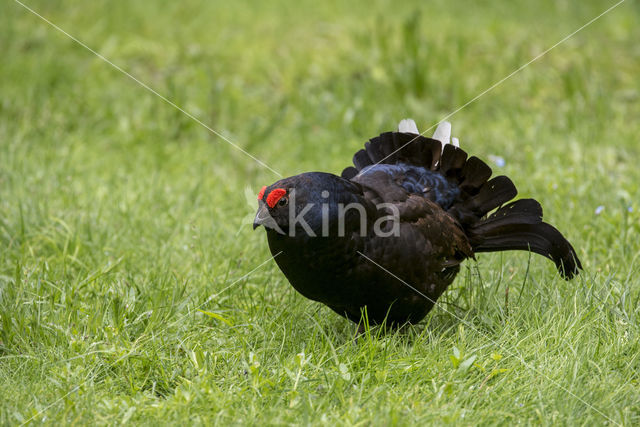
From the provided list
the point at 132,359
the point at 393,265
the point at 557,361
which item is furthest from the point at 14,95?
the point at 557,361

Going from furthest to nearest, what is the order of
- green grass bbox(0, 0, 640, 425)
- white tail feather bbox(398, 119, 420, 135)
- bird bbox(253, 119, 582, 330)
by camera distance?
white tail feather bbox(398, 119, 420, 135) < bird bbox(253, 119, 582, 330) < green grass bbox(0, 0, 640, 425)

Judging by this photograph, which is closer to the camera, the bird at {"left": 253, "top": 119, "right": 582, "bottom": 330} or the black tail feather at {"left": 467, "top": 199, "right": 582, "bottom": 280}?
the bird at {"left": 253, "top": 119, "right": 582, "bottom": 330}

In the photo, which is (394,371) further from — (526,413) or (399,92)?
(399,92)

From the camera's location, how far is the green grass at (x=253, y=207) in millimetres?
2850

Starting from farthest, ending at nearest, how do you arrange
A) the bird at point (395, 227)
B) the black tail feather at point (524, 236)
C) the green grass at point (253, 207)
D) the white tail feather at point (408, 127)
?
the white tail feather at point (408, 127) → the black tail feather at point (524, 236) → the bird at point (395, 227) → the green grass at point (253, 207)

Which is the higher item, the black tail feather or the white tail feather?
the white tail feather

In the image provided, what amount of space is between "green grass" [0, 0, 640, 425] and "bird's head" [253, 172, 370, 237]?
0.56 metres

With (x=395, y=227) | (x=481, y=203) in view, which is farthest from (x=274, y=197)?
(x=481, y=203)

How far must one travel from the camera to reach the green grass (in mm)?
2850

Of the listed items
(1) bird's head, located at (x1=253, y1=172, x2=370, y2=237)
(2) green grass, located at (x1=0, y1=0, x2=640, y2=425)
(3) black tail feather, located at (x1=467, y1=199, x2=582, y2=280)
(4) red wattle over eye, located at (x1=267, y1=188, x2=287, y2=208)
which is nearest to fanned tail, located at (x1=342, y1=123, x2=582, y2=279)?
(3) black tail feather, located at (x1=467, y1=199, x2=582, y2=280)

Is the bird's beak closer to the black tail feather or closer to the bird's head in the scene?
the bird's head

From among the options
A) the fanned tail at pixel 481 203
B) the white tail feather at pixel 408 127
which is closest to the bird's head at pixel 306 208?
the fanned tail at pixel 481 203

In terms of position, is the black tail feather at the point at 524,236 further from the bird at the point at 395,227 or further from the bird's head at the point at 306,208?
the bird's head at the point at 306,208

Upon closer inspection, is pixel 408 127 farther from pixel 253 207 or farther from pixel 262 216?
pixel 262 216
